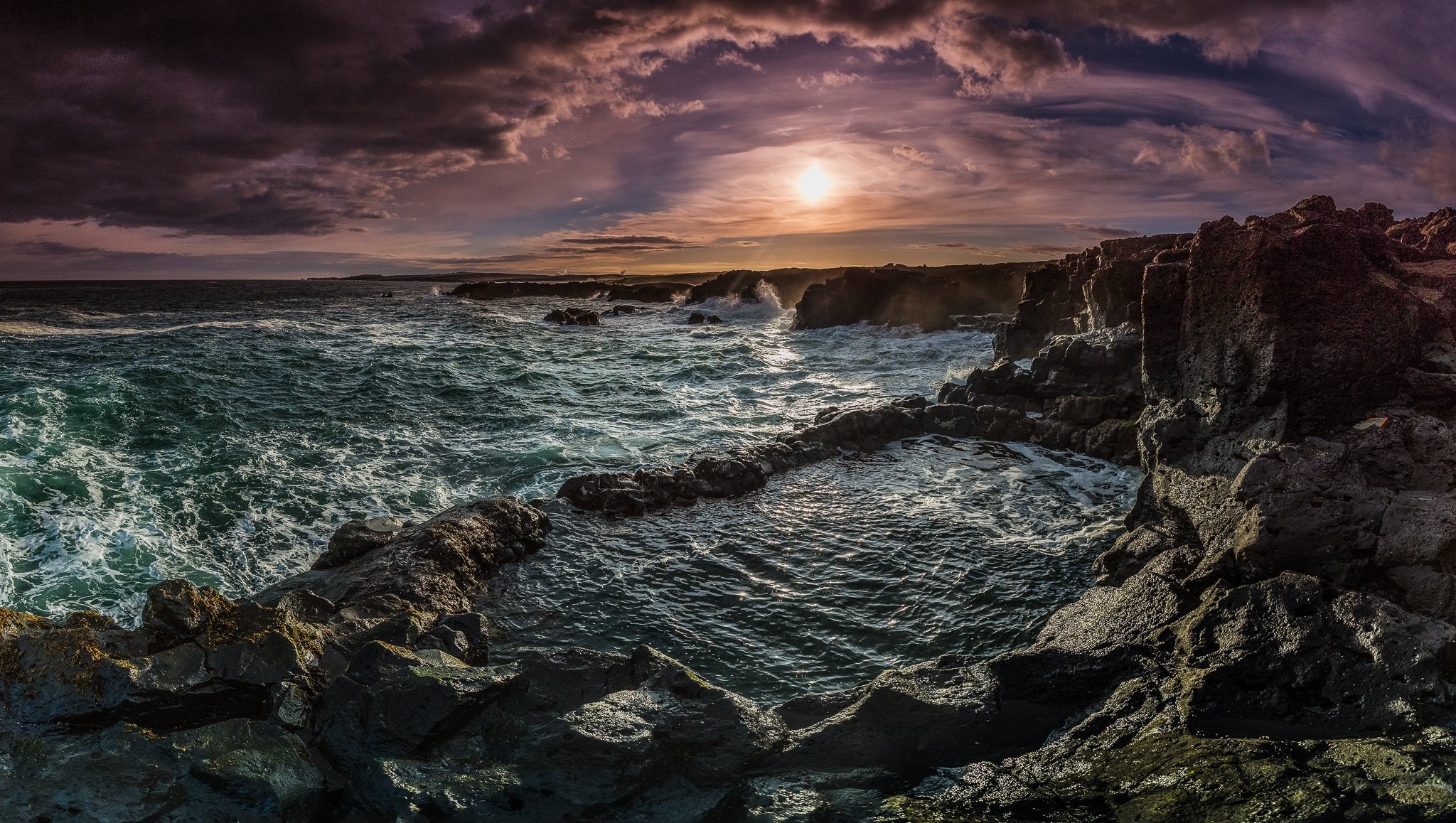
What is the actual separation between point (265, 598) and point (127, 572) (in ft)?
11.8

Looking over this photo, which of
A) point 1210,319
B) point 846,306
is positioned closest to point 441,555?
point 1210,319

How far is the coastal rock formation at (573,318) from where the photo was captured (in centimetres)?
5741

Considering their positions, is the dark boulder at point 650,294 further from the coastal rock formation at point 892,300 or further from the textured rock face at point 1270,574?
the textured rock face at point 1270,574

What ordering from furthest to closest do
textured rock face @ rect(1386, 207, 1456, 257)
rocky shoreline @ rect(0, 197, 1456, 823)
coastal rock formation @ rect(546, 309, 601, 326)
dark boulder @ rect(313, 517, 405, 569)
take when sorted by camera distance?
1. coastal rock formation @ rect(546, 309, 601, 326)
2. textured rock face @ rect(1386, 207, 1456, 257)
3. dark boulder @ rect(313, 517, 405, 569)
4. rocky shoreline @ rect(0, 197, 1456, 823)

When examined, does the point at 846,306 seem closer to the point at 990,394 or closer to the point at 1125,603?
the point at 990,394

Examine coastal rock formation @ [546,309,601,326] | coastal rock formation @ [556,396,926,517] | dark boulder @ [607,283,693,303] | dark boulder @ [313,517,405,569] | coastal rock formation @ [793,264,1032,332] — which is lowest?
dark boulder @ [313,517,405,569]

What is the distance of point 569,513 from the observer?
1278 cm

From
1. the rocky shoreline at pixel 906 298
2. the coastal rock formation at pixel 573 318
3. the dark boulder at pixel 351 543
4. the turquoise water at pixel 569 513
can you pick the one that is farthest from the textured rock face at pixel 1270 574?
the coastal rock formation at pixel 573 318

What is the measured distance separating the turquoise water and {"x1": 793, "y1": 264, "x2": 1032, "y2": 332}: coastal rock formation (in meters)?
19.3

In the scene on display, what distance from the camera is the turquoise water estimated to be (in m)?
9.05

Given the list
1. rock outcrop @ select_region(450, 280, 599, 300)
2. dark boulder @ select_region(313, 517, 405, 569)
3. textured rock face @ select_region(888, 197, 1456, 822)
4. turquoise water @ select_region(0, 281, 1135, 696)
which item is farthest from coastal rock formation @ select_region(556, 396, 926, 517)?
rock outcrop @ select_region(450, 280, 599, 300)

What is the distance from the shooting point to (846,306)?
4991 centimetres

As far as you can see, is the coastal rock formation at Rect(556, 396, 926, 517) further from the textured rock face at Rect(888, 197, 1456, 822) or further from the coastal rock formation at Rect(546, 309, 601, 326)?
the coastal rock formation at Rect(546, 309, 601, 326)

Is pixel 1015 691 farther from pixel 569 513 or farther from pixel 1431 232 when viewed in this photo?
pixel 1431 232
